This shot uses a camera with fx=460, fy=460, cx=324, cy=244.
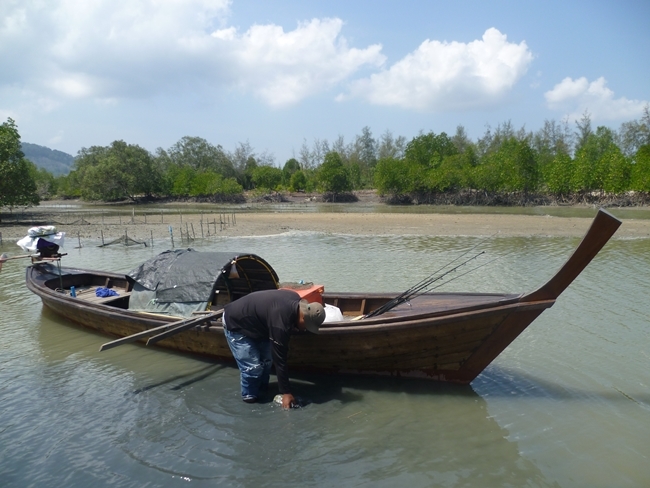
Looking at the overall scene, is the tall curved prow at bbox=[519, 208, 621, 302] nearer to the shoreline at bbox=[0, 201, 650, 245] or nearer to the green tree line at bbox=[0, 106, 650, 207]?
the shoreline at bbox=[0, 201, 650, 245]

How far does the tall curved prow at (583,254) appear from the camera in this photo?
5070 mm

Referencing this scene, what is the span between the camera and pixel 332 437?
5453mm

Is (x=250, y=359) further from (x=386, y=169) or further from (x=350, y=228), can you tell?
(x=386, y=169)

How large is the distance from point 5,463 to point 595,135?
8086cm

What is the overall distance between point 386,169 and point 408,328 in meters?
56.2

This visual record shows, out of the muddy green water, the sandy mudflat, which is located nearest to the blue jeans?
the muddy green water

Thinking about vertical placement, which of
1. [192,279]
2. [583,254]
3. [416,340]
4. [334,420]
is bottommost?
[334,420]

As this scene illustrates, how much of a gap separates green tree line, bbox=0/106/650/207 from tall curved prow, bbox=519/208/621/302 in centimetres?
3716

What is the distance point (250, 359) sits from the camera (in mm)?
6156

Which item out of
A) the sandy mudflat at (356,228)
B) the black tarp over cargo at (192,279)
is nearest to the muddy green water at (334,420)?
the black tarp over cargo at (192,279)

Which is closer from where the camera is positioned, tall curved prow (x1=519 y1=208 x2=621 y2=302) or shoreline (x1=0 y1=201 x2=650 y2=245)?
tall curved prow (x1=519 y1=208 x2=621 y2=302)

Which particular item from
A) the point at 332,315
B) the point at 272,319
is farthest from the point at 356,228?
the point at 272,319

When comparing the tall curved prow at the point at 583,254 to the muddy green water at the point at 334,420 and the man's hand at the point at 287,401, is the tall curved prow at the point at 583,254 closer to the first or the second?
the muddy green water at the point at 334,420

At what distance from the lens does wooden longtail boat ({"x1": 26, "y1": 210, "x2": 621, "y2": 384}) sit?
560cm
